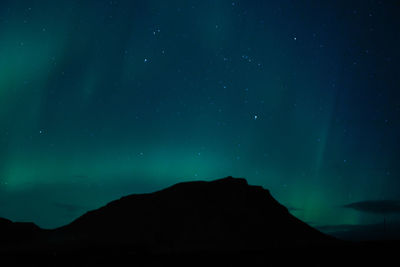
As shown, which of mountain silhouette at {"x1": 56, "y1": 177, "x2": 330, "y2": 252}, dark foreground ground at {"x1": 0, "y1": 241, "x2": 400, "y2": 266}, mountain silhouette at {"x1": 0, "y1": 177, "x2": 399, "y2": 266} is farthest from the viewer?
mountain silhouette at {"x1": 56, "y1": 177, "x2": 330, "y2": 252}

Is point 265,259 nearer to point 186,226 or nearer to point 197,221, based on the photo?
point 186,226

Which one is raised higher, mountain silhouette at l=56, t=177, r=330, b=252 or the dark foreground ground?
mountain silhouette at l=56, t=177, r=330, b=252

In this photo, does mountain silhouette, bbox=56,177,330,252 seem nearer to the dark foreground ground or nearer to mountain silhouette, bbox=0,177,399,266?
mountain silhouette, bbox=0,177,399,266

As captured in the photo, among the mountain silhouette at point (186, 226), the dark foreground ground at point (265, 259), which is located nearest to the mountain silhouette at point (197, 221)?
the mountain silhouette at point (186, 226)

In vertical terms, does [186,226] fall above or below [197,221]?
below

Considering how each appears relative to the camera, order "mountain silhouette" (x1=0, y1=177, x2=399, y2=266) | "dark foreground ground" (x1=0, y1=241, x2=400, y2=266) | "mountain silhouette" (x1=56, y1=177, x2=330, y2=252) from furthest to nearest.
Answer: "mountain silhouette" (x1=56, y1=177, x2=330, y2=252) → "mountain silhouette" (x1=0, y1=177, x2=399, y2=266) → "dark foreground ground" (x1=0, y1=241, x2=400, y2=266)

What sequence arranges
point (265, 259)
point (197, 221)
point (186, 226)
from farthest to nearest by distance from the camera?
point (197, 221), point (186, 226), point (265, 259)

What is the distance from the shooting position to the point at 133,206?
4070 inches

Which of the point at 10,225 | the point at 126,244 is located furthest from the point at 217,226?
the point at 10,225

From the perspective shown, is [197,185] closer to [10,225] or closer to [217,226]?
[217,226]

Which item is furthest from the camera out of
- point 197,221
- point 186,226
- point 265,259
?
point 197,221

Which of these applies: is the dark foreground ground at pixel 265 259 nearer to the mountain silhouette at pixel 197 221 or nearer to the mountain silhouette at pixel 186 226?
the mountain silhouette at pixel 186 226

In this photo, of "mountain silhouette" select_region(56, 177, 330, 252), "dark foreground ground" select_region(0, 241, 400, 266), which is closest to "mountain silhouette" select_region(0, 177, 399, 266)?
"mountain silhouette" select_region(56, 177, 330, 252)

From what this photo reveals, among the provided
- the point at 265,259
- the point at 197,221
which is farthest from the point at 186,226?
the point at 265,259
